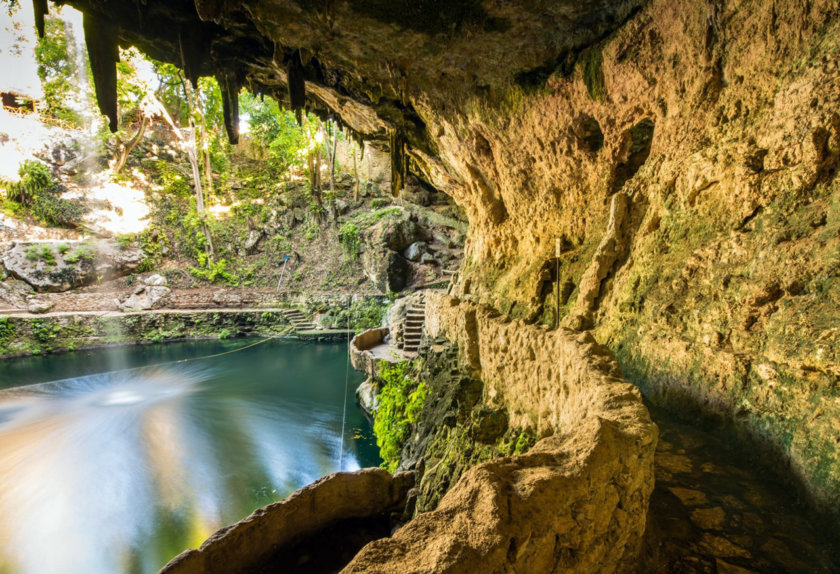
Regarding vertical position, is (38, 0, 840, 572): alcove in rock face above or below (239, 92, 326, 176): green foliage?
below

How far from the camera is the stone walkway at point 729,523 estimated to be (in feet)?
6.88

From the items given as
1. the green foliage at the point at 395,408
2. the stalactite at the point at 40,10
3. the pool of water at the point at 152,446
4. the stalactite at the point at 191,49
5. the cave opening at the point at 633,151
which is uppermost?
the stalactite at the point at 191,49

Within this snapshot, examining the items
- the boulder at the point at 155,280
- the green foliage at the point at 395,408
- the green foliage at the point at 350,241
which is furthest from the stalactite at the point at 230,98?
the boulder at the point at 155,280

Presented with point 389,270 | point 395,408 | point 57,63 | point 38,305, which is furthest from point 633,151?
point 57,63

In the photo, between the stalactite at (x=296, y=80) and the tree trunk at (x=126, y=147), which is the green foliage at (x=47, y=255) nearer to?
the tree trunk at (x=126, y=147)

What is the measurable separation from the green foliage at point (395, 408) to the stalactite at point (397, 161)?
507cm

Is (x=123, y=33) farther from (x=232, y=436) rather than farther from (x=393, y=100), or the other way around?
(x=232, y=436)

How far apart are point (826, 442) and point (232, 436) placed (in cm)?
1172

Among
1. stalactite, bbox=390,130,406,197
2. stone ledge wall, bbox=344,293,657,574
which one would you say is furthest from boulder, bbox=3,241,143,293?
stone ledge wall, bbox=344,293,657,574

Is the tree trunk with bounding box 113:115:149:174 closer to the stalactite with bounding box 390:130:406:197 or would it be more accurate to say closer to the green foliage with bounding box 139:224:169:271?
the green foliage with bounding box 139:224:169:271

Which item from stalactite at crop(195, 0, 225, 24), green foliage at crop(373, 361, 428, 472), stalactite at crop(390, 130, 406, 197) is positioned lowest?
green foliage at crop(373, 361, 428, 472)

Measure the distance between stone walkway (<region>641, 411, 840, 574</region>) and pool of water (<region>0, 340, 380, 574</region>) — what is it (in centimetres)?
735

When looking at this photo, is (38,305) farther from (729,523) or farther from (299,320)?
(729,523)

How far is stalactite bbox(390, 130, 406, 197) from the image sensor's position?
11.3 m
